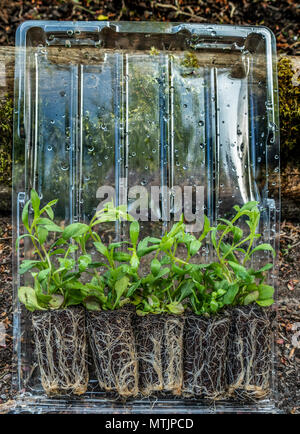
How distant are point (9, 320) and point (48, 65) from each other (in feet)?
3.29

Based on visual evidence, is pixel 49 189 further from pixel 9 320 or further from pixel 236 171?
pixel 236 171

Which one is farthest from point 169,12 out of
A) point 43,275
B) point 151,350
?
point 151,350

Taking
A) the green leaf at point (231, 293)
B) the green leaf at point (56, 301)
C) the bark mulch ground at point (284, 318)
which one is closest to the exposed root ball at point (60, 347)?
the green leaf at point (56, 301)

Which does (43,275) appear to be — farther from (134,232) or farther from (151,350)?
(151,350)

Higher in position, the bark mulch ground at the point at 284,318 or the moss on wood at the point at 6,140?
the moss on wood at the point at 6,140

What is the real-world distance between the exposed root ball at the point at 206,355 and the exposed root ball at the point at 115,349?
0.63 ft

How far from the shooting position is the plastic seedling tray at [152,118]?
6.07 feet

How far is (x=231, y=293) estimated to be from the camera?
5.08 ft

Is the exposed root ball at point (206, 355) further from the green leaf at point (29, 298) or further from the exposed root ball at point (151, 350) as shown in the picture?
the green leaf at point (29, 298)

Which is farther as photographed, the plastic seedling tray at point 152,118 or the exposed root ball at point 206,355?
the plastic seedling tray at point 152,118

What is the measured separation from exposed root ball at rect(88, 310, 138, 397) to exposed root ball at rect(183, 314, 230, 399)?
191mm

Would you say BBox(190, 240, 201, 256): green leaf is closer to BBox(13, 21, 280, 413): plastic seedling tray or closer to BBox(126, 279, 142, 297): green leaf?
BBox(126, 279, 142, 297): green leaf

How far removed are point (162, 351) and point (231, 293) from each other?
307mm
